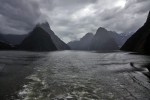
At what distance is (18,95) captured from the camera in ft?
57.2

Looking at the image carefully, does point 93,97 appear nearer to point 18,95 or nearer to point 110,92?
point 110,92

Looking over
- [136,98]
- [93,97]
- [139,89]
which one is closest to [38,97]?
[93,97]

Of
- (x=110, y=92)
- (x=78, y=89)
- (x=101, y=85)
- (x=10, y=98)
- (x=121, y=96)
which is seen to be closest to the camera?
(x=10, y=98)

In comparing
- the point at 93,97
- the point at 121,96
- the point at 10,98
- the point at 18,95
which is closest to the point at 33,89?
the point at 18,95

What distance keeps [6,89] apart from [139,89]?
16822 mm

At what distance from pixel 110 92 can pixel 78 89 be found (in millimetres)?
4061

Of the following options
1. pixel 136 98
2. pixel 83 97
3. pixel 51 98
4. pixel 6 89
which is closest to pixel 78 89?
pixel 83 97

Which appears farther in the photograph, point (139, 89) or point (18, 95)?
point (139, 89)

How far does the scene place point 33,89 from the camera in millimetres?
20125

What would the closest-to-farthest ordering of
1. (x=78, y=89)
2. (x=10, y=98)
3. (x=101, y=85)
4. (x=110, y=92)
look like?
(x=10, y=98), (x=110, y=92), (x=78, y=89), (x=101, y=85)

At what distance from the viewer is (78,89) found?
2036cm

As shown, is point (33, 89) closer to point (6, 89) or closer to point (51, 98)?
point (6, 89)

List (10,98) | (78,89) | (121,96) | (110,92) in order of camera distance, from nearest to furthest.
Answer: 1. (10,98)
2. (121,96)
3. (110,92)
4. (78,89)

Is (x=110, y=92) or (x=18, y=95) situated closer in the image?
(x=18, y=95)
